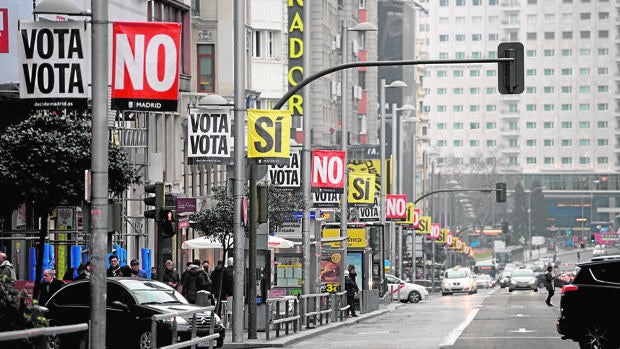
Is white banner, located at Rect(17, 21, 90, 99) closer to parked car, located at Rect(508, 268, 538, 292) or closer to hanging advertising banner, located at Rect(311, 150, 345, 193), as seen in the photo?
hanging advertising banner, located at Rect(311, 150, 345, 193)

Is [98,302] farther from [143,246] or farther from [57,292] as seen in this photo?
[143,246]

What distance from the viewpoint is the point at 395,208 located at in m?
71.7

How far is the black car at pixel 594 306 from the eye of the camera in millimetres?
25266

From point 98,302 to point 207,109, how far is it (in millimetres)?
17515

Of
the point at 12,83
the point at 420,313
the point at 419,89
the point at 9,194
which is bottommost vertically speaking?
the point at 420,313

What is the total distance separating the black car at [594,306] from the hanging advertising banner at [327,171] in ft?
60.7

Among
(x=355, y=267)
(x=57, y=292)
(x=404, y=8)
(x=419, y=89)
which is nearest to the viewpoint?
(x=57, y=292)

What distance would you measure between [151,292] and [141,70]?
25.5ft

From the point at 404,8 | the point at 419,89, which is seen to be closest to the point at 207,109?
the point at 404,8

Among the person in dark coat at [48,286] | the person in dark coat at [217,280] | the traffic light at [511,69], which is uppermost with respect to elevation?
the traffic light at [511,69]

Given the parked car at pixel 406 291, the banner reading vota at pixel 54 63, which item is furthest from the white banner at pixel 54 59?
the parked car at pixel 406 291

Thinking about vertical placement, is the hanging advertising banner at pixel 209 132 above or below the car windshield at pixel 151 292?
above

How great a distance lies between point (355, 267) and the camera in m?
55.0

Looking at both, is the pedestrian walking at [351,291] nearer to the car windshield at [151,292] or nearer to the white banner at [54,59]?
the car windshield at [151,292]
